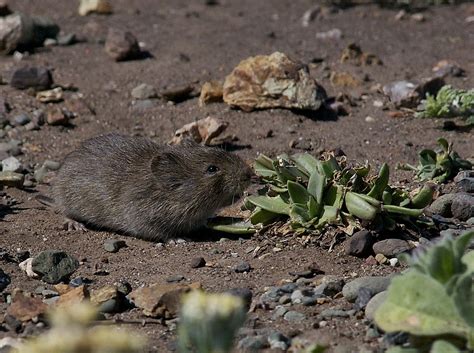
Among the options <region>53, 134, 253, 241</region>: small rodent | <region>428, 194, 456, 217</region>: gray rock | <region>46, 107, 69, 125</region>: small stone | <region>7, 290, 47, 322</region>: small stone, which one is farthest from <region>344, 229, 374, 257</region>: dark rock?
<region>46, 107, 69, 125</region>: small stone

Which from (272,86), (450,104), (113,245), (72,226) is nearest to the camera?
(113,245)

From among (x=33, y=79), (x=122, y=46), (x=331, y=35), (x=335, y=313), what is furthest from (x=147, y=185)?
(x=331, y=35)

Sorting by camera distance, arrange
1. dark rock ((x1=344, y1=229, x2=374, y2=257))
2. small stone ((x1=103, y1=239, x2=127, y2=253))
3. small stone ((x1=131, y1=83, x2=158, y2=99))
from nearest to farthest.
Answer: dark rock ((x1=344, y1=229, x2=374, y2=257)), small stone ((x1=103, y1=239, x2=127, y2=253)), small stone ((x1=131, y1=83, x2=158, y2=99))

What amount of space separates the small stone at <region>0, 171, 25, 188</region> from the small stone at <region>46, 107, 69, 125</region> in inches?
51.2

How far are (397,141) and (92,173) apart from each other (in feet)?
9.01

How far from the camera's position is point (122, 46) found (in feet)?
34.8

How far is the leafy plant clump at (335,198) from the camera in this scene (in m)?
6.26

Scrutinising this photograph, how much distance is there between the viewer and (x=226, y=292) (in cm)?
563

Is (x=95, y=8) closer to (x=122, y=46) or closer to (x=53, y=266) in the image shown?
(x=122, y=46)

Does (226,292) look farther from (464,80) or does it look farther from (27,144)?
(464,80)

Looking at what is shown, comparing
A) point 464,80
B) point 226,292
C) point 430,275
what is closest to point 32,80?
point 464,80

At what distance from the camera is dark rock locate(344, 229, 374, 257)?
6.18 m

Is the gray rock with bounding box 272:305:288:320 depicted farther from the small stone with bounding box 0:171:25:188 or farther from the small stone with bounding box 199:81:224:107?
the small stone with bounding box 199:81:224:107

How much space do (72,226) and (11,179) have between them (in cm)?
86
